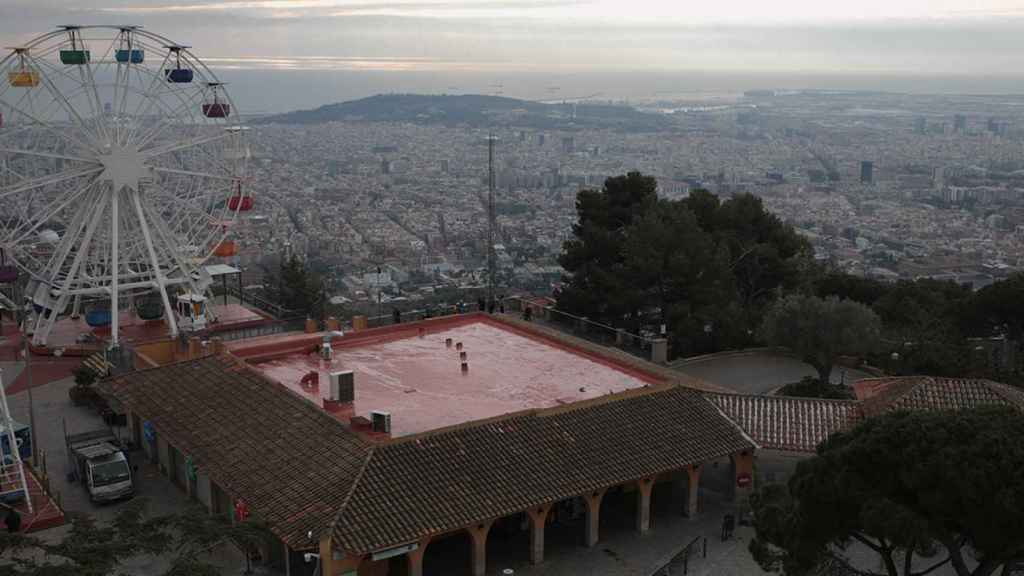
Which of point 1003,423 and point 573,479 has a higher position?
point 1003,423

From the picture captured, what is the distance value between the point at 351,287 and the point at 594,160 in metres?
59.5

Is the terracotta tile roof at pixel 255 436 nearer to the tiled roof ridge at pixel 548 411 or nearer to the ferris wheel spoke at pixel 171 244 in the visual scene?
the tiled roof ridge at pixel 548 411

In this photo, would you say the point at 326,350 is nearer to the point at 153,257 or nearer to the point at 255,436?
the point at 255,436

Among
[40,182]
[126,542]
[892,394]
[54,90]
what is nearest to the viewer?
[126,542]

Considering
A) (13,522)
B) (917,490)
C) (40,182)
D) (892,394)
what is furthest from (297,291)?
(917,490)

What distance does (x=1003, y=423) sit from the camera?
1220cm

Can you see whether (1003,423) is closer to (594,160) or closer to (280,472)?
(280,472)

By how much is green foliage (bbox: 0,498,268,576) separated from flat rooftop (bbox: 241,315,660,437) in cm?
410

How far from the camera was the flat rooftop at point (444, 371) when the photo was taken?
1931 centimetres

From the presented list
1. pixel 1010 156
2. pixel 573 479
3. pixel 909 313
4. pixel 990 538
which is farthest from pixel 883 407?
pixel 1010 156

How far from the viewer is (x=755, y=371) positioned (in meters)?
29.0

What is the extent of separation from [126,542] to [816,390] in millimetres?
18163

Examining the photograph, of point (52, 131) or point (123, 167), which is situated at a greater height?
point (52, 131)

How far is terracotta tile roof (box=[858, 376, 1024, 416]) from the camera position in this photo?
20.2 m
